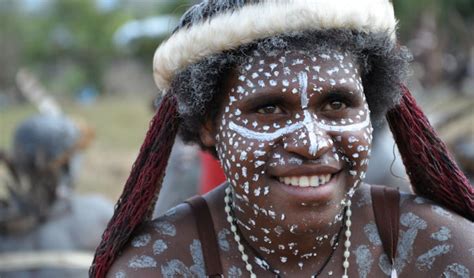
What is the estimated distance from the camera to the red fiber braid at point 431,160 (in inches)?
108

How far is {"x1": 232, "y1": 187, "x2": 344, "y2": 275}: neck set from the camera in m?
2.59

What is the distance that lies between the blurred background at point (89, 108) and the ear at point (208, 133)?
0.38m

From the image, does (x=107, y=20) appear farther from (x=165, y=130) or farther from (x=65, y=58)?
(x=165, y=130)

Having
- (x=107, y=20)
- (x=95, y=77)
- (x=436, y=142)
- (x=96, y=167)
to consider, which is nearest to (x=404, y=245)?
(x=436, y=142)

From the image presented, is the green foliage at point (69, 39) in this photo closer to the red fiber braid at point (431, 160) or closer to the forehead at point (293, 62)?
the red fiber braid at point (431, 160)

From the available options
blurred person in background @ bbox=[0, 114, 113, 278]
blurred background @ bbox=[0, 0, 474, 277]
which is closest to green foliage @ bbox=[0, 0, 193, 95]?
blurred background @ bbox=[0, 0, 474, 277]

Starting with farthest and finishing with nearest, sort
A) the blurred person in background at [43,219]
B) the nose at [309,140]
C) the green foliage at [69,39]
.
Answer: the green foliage at [69,39], the blurred person in background at [43,219], the nose at [309,140]

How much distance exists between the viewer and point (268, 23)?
8.00 ft

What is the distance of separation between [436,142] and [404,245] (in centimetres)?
36

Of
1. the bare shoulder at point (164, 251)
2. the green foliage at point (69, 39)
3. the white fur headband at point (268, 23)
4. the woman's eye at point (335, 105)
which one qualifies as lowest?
the bare shoulder at point (164, 251)

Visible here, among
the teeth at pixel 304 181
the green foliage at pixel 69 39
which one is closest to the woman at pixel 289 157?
the teeth at pixel 304 181

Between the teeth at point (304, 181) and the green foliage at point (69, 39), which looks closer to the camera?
the teeth at point (304, 181)

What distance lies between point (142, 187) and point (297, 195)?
0.55m

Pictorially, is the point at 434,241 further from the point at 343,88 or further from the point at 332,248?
the point at 343,88
